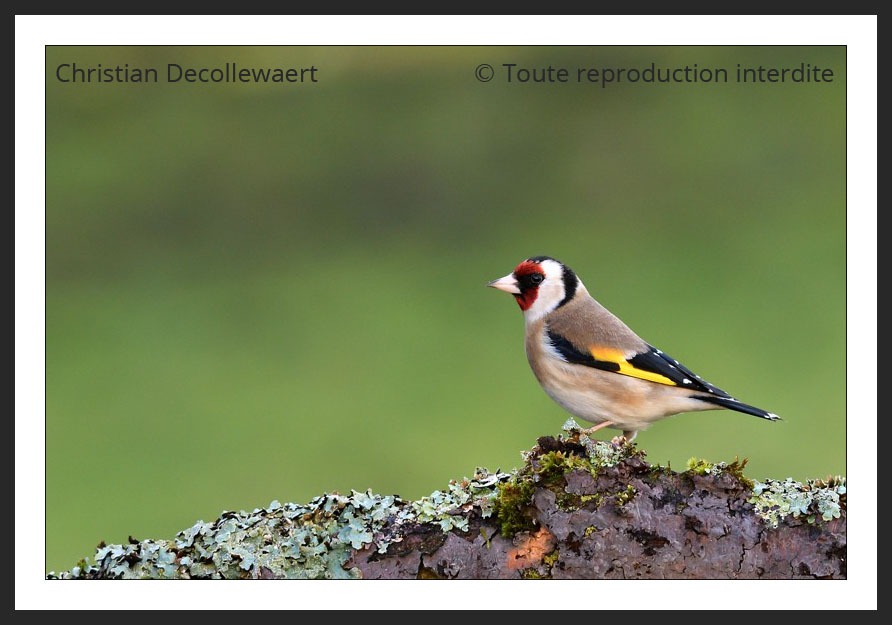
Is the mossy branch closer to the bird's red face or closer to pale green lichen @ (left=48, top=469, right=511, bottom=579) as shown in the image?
pale green lichen @ (left=48, top=469, right=511, bottom=579)

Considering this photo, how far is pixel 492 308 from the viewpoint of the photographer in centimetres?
1176

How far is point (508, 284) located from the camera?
6422 millimetres

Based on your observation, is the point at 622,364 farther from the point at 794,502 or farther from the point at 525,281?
the point at 794,502

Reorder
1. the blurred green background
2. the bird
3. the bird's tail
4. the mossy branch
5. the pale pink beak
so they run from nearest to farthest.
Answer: the mossy branch → the bird's tail → the bird → the pale pink beak → the blurred green background

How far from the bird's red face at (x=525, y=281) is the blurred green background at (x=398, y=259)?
3.07m

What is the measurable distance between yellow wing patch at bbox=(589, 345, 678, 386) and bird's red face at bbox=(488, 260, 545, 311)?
51 centimetres

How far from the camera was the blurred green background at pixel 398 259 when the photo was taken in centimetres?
984

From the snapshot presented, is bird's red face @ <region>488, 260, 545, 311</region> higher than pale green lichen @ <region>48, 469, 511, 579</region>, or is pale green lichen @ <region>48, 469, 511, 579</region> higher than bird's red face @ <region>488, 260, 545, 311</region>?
bird's red face @ <region>488, 260, 545, 311</region>

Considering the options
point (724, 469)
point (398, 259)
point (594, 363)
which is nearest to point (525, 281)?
point (594, 363)

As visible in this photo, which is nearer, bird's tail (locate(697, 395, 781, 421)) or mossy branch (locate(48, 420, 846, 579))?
mossy branch (locate(48, 420, 846, 579))

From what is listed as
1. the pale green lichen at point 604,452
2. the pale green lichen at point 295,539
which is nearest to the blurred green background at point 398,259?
the pale green lichen at point 295,539

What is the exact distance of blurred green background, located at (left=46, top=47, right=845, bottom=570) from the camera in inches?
387

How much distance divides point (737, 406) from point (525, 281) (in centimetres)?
140

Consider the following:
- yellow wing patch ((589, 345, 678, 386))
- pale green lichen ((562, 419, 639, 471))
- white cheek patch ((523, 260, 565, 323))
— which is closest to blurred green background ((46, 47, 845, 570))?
white cheek patch ((523, 260, 565, 323))
